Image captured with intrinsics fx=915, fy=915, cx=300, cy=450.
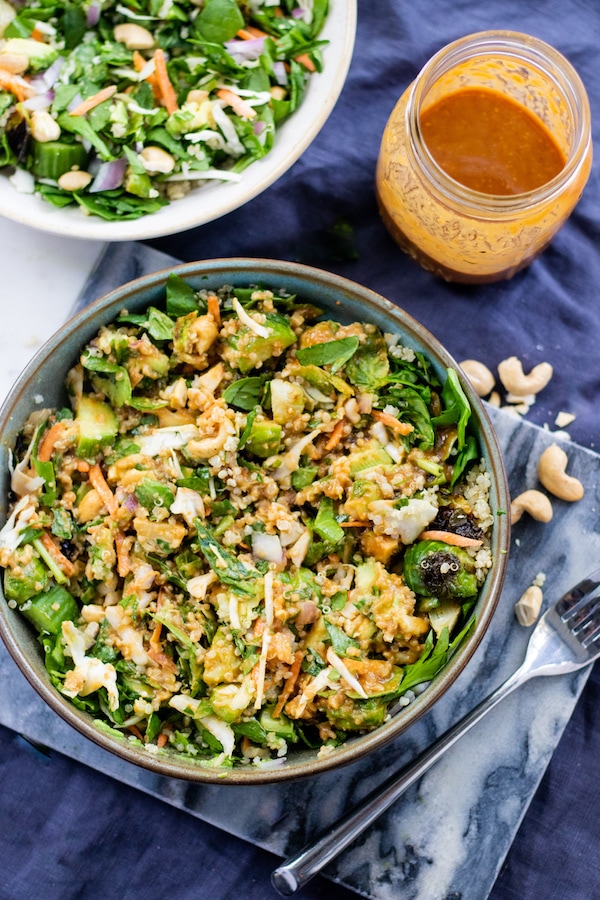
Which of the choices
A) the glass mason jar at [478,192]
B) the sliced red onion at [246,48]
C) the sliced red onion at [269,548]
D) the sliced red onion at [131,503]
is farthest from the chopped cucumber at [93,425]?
the sliced red onion at [246,48]

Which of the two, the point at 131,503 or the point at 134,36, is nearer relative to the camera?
the point at 131,503

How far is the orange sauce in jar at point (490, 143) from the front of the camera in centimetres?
282

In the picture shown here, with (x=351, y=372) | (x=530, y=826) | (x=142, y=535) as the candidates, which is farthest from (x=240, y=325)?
(x=530, y=826)

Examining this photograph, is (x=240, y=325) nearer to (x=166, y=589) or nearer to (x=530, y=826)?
(x=166, y=589)

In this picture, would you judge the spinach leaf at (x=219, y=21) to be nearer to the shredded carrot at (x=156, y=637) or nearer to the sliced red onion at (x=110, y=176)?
the sliced red onion at (x=110, y=176)

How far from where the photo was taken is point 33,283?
9.91 ft

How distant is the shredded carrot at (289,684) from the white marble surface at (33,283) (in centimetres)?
136

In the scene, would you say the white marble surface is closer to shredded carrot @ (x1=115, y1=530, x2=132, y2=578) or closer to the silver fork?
shredded carrot @ (x1=115, y1=530, x2=132, y2=578)

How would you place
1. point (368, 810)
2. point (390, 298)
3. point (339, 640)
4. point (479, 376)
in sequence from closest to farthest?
point (339, 640) < point (368, 810) < point (479, 376) < point (390, 298)

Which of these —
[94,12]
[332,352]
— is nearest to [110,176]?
[94,12]

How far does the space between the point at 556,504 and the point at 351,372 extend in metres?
0.88

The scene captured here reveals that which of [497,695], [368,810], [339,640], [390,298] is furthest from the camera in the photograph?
[390,298]

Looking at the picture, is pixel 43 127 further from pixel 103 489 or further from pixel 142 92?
pixel 103 489

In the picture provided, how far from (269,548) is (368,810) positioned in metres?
0.87
